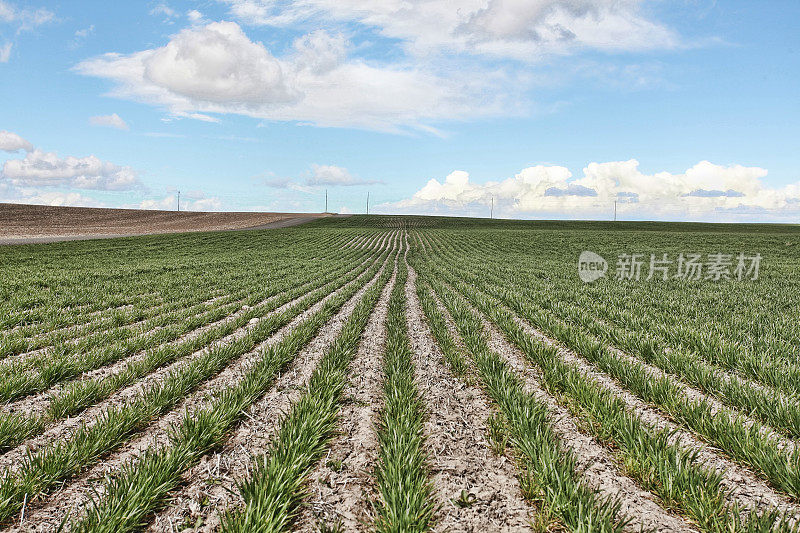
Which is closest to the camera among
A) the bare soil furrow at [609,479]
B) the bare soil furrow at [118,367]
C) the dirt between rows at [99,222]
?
the bare soil furrow at [609,479]

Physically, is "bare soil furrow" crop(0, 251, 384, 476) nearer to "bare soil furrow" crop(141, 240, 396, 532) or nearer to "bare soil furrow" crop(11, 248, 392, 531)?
"bare soil furrow" crop(11, 248, 392, 531)

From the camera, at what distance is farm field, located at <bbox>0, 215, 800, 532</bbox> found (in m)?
3.00

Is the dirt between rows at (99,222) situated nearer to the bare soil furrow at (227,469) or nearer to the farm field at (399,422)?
the farm field at (399,422)

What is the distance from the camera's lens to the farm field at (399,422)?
9.83 feet

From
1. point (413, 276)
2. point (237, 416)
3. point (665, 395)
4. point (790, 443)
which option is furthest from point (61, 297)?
point (790, 443)

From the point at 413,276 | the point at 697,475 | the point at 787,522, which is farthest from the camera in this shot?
the point at 413,276

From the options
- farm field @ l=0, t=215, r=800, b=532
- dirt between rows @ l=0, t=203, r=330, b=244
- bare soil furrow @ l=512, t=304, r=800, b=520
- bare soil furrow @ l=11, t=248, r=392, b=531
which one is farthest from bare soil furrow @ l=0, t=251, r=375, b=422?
dirt between rows @ l=0, t=203, r=330, b=244

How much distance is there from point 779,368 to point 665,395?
2.46 metres

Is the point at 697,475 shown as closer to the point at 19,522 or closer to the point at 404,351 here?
the point at 404,351

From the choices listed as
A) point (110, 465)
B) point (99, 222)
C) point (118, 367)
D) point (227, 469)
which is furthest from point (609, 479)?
point (99, 222)

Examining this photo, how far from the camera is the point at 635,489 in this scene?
3.25m

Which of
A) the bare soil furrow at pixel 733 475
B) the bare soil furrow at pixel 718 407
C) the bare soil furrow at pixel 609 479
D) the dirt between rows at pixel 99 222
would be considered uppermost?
the dirt between rows at pixel 99 222

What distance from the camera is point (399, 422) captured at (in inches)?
163

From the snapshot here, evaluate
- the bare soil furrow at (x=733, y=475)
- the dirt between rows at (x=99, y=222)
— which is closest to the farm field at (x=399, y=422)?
the bare soil furrow at (x=733, y=475)
